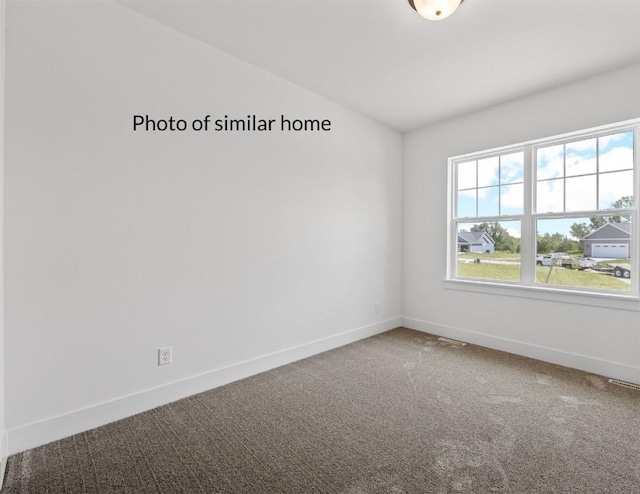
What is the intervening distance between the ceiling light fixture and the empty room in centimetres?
2

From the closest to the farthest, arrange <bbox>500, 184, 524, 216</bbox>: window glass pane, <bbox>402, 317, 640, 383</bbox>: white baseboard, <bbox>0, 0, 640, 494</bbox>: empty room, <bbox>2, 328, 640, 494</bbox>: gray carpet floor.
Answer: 1. <bbox>2, 328, 640, 494</bbox>: gray carpet floor
2. <bbox>0, 0, 640, 494</bbox>: empty room
3. <bbox>402, 317, 640, 383</bbox>: white baseboard
4. <bbox>500, 184, 524, 216</bbox>: window glass pane

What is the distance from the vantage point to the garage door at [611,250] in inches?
109

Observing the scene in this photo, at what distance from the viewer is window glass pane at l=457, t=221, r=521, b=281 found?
343 cm

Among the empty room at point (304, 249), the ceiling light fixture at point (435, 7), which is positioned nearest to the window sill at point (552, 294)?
the empty room at point (304, 249)

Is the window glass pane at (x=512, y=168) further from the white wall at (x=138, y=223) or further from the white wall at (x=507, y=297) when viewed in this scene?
the white wall at (x=138, y=223)

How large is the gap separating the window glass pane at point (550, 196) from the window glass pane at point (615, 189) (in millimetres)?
295

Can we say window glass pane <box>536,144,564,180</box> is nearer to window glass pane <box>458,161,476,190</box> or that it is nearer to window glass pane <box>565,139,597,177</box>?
window glass pane <box>565,139,597,177</box>

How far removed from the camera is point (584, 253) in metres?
3.00

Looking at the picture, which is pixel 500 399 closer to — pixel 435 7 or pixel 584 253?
pixel 584 253

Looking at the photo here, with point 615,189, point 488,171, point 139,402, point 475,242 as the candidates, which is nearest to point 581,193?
point 615,189

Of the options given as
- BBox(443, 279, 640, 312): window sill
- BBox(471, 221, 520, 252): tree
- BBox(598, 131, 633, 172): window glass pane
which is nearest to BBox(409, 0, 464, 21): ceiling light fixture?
BBox(598, 131, 633, 172): window glass pane

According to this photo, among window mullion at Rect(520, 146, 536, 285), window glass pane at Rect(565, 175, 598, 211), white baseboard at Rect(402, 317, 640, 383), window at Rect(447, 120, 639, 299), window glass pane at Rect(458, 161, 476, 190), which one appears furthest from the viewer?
window glass pane at Rect(458, 161, 476, 190)

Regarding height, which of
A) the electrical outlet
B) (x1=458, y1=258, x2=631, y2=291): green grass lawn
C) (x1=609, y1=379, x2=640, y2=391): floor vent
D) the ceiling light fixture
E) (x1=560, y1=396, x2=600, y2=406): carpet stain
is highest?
the ceiling light fixture

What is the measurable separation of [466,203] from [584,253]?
1238mm
